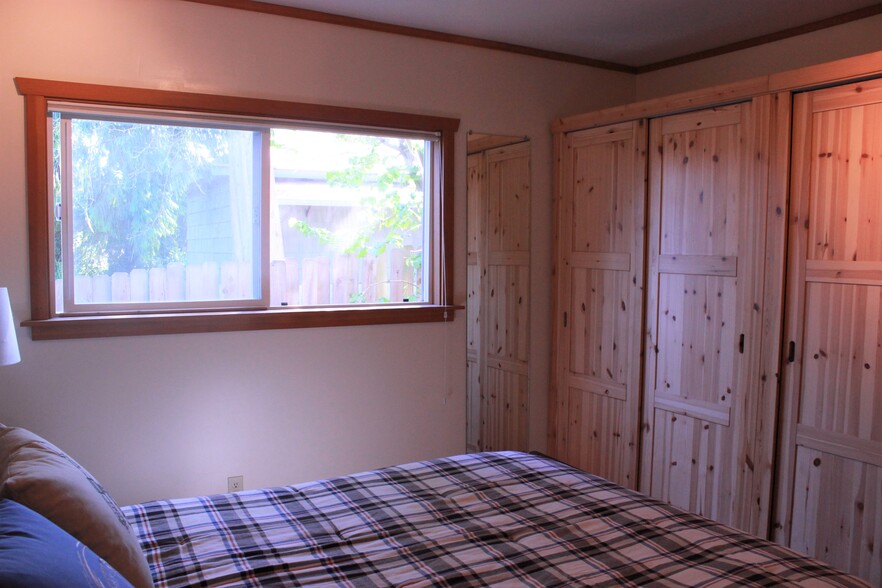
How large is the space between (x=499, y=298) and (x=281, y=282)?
1254 mm

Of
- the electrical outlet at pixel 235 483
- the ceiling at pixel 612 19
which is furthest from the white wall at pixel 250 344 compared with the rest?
the ceiling at pixel 612 19

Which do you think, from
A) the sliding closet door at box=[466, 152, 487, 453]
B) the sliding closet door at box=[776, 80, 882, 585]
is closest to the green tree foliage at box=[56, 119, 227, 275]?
the sliding closet door at box=[466, 152, 487, 453]

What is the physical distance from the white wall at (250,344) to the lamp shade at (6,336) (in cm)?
40

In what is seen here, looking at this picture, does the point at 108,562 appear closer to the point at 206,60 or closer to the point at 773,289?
the point at 206,60

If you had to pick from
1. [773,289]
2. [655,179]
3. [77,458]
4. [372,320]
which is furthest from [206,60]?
[773,289]

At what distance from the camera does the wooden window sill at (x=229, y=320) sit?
2.84 meters

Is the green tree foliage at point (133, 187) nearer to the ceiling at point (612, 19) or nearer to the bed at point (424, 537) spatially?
the ceiling at point (612, 19)

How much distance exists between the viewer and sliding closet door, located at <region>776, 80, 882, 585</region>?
2.57m

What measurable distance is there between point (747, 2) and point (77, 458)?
3.57m

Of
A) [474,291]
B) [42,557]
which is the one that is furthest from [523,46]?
[42,557]

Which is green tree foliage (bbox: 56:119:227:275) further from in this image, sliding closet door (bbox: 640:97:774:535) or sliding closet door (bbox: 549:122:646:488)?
sliding closet door (bbox: 640:97:774:535)

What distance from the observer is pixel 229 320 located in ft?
10.3

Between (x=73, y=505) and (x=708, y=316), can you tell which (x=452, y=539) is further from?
(x=708, y=316)

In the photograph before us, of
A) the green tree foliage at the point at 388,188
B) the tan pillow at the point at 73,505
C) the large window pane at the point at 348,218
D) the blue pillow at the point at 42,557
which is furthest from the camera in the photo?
the green tree foliage at the point at 388,188
